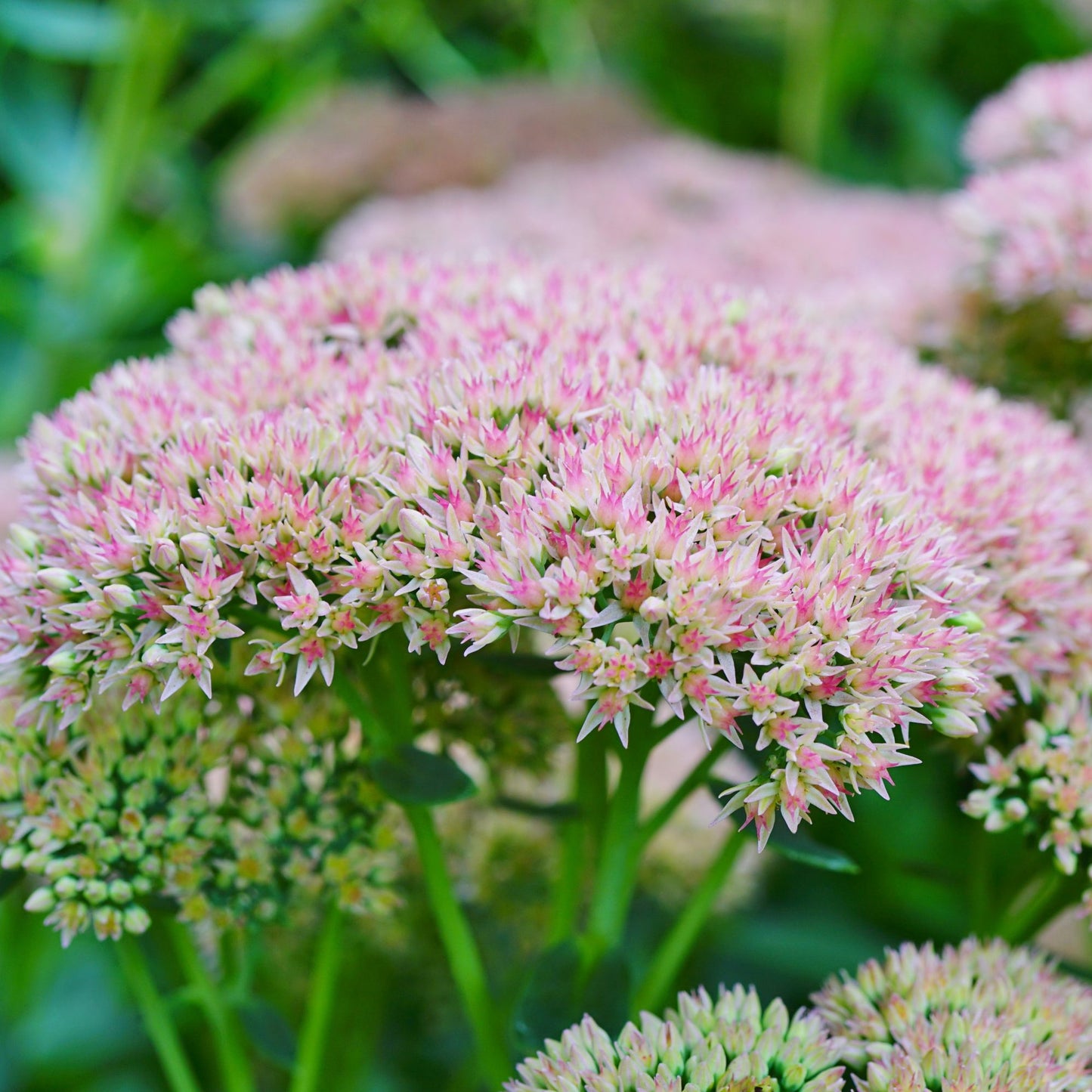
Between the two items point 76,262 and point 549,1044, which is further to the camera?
point 76,262

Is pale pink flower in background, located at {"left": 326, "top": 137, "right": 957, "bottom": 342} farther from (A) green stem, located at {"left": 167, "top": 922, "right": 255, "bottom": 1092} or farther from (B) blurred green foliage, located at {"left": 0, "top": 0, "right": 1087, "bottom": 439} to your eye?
(A) green stem, located at {"left": 167, "top": 922, "right": 255, "bottom": 1092}

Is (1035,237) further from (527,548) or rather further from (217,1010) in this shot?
(217,1010)

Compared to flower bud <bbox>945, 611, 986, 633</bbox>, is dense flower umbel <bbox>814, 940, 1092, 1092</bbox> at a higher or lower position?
lower

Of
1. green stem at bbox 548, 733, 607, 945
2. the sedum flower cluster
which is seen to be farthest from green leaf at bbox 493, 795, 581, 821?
the sedum flower cluster

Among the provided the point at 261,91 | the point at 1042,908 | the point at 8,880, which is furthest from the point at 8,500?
the point at 261,91

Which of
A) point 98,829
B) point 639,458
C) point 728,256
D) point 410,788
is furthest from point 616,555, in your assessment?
point 728,256

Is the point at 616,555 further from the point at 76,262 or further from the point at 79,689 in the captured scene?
the point at 76,262

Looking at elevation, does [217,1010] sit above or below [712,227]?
A: below
